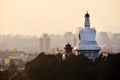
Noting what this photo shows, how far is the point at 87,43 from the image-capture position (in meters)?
32.7

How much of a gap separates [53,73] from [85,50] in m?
10.1

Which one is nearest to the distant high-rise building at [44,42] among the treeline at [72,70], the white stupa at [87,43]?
the white stupa at [87,43]

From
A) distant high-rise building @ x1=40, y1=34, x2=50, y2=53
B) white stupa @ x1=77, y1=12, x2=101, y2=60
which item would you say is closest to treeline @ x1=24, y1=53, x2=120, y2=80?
white stupa @ x1=77, y1=12, x2=101, y2=60

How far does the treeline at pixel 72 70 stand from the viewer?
71.3 ft

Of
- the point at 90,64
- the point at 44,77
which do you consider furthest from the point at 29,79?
the point at 90,64

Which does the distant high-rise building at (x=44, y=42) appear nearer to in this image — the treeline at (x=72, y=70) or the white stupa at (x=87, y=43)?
the white stupa at (x=87, y=43)

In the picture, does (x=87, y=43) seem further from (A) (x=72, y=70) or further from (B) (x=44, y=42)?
(B) (x=44, y=42)

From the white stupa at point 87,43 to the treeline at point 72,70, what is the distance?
7.13 meters

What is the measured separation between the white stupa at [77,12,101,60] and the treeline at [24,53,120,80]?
713 centimetres

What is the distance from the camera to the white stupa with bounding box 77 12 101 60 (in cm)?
3175

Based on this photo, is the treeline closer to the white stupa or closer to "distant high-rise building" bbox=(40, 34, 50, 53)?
the white stupa

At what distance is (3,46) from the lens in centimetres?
8712

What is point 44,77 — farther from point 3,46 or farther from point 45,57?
point 3,46

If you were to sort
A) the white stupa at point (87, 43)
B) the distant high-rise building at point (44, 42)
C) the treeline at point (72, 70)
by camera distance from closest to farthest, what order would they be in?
the treeline at point (72, 70)
the white stupa at point (87, 43)
the distant high-rise building at point (44, 42)
